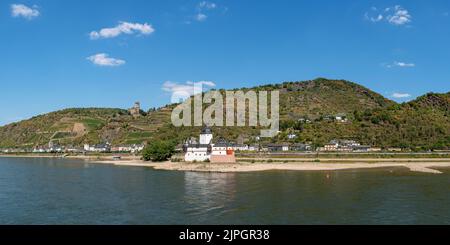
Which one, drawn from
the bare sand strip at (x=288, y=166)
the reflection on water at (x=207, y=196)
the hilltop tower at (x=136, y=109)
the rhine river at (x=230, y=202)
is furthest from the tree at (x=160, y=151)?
the hilltop tower at (x=136, y=109)

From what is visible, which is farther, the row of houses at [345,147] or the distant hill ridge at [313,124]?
the distant hill ridge at [313,124]

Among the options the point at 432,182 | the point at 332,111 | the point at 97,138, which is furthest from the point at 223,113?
the point at 432,182

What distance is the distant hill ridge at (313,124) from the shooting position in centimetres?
9481

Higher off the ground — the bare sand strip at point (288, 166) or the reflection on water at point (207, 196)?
the bare sand strip at point (288, 166)

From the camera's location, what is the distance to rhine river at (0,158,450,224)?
24.8 metres

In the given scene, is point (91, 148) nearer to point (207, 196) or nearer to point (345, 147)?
point (345, 147)

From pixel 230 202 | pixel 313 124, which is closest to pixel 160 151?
pixel 313 124

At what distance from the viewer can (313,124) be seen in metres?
109

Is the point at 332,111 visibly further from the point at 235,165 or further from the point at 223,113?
the point at 235,165

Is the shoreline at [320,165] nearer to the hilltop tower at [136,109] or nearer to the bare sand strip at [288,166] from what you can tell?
the bare sand strip at [288,166]

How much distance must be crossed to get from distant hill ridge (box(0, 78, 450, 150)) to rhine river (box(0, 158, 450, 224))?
53665mm

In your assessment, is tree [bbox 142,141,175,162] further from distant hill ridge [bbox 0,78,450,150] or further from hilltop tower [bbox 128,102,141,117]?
hilltop tower [bbox 128,102,141,117]

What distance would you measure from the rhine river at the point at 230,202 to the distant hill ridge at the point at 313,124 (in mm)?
53665

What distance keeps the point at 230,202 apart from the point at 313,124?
268 feet
